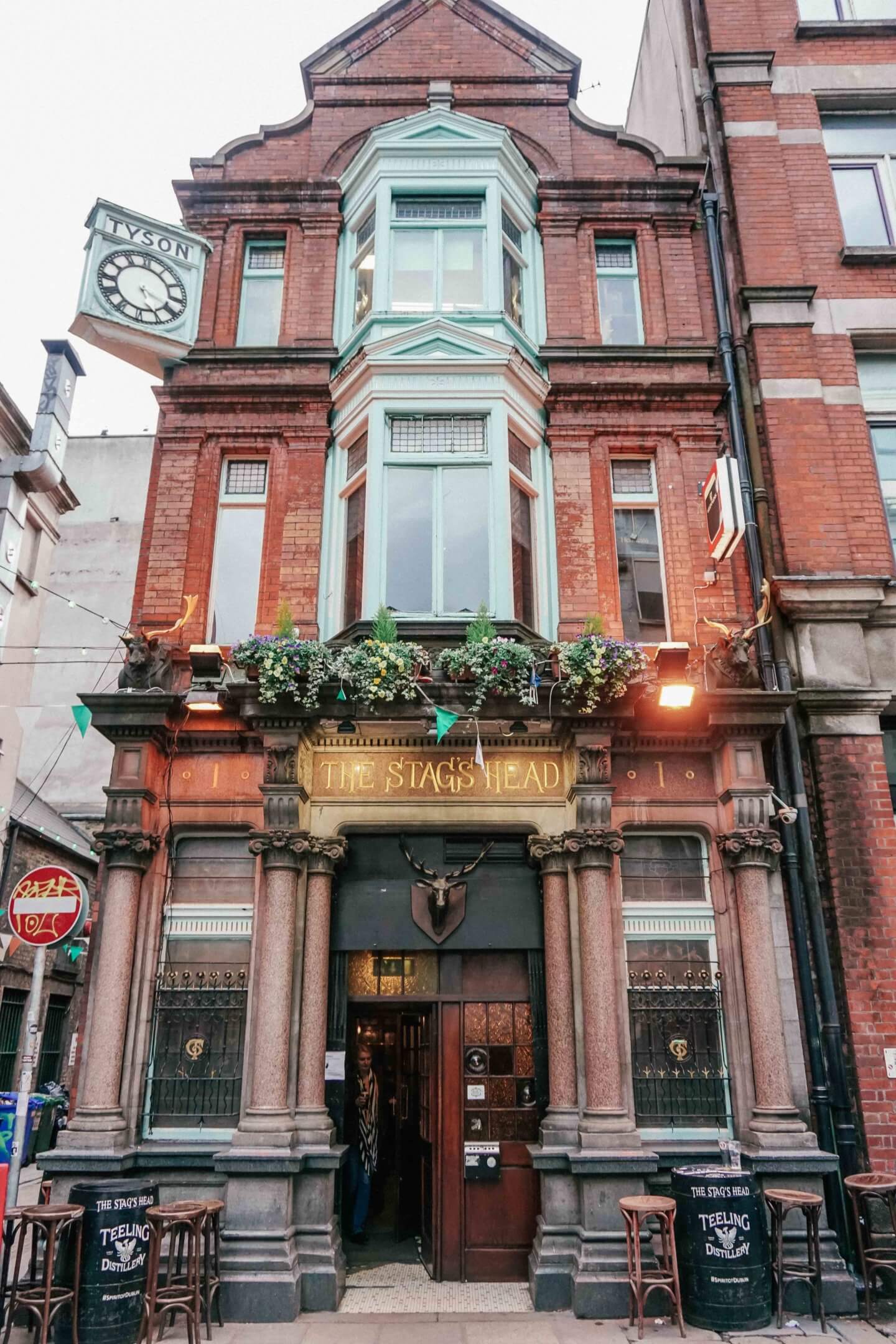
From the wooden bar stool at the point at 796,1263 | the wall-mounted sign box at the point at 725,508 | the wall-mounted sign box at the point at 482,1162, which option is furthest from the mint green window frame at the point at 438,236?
the wooden bar stool at the point at 796,1263

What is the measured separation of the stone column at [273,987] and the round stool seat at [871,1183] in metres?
4.99

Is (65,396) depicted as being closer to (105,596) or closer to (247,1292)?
(247,1292)

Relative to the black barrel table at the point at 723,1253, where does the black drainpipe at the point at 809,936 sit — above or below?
above

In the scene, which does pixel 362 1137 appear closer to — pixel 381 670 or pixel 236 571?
pixel 381 670

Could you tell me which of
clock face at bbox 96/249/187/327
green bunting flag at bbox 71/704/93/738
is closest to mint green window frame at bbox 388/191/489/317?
clock face at bbox 96/249/187/327

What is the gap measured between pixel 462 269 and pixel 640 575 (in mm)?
4749

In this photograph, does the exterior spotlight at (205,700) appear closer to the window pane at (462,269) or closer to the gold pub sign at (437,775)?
the gold pub sign at (437,775)

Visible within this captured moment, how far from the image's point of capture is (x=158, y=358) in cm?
1109

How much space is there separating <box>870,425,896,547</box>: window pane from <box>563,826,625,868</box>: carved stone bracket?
5173 mm

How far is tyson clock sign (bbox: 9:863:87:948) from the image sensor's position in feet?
24.7

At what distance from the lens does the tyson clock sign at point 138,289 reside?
417 inches

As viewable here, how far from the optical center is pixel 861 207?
11.9 m

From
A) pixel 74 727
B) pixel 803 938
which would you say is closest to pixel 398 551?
pixel 803 938

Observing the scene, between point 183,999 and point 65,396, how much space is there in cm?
782
